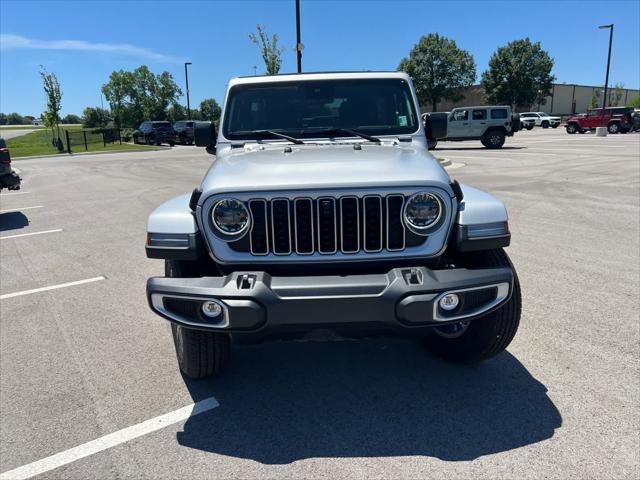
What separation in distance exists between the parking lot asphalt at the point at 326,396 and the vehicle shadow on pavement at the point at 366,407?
1 cm

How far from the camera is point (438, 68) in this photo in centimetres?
7638

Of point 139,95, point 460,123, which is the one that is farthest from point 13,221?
point 139,95

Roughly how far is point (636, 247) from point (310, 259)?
5485mm

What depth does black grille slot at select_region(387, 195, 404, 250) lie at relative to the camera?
281cm

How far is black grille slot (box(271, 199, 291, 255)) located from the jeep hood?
10 centimetres

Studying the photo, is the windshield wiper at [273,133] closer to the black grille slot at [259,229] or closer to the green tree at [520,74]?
the black grille slot at [259,229]

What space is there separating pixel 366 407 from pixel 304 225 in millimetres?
1152

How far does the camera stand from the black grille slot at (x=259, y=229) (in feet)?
9.18

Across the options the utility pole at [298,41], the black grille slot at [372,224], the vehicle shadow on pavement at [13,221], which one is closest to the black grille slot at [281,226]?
the black grille slot at [372,224]

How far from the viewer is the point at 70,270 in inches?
241

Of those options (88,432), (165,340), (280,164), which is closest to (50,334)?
(165,340)

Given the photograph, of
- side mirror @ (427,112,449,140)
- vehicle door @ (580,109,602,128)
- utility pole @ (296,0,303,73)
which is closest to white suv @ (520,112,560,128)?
vehicle door @ (580,109,602,128)

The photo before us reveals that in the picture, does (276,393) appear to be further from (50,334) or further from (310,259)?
(50,334)

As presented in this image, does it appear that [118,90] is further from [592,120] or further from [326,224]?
[326,224]
